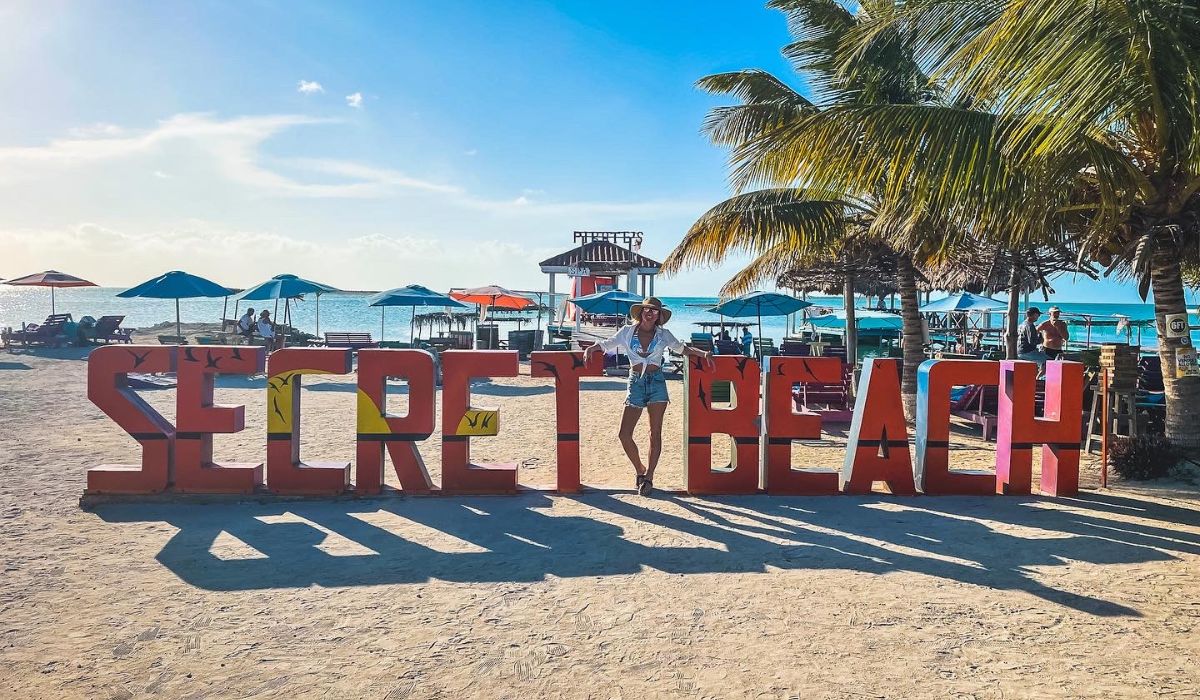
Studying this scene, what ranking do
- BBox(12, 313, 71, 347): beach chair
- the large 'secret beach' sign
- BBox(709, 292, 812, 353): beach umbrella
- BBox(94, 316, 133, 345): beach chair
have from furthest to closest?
BBox(94, 316, 133, 345): beach chair < BBox(12, 313, 71, 347): beach chair < BBox(709, 292, 812, 353): beach umbrella < the large 'secret beach' sign

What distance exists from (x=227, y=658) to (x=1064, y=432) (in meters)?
6.42

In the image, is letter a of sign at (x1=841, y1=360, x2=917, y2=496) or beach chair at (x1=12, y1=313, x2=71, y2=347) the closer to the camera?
letter a of sign at (x1=841, y1=360, x2=917, y2=496)

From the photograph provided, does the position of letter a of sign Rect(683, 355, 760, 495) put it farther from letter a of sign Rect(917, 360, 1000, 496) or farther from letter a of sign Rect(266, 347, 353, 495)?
letter a of sign Rect(266, 347, 353, 495)

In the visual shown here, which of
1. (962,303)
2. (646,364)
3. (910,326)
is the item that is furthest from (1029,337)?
(962,303)

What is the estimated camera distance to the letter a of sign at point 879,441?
6320mm

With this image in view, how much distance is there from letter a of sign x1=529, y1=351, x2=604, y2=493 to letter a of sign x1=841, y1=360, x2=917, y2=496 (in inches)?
90.7

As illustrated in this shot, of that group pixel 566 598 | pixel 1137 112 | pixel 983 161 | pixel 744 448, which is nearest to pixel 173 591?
pixel 566 598

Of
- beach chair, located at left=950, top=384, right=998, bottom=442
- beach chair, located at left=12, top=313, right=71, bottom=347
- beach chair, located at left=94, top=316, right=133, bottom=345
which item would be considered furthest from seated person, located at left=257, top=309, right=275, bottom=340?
beach chair, located at left=950, top=384, right=998, bottom=442

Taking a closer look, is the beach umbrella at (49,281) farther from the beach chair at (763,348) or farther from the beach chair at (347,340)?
the beach chair at (763,348)

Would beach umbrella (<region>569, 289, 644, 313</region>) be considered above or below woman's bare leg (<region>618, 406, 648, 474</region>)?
above

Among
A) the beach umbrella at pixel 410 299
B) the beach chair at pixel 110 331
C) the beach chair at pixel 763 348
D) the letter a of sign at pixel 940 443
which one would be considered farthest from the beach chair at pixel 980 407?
the beach chair at pixel 110 331

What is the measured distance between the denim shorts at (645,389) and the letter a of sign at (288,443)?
7.63 ft

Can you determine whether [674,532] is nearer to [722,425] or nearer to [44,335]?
[722,425]

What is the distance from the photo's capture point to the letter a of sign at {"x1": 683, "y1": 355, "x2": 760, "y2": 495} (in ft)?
20.7
